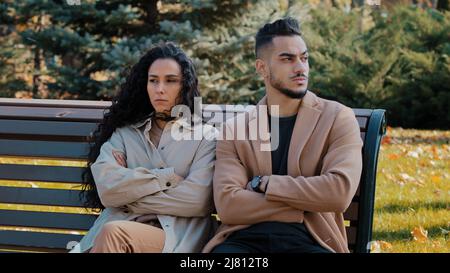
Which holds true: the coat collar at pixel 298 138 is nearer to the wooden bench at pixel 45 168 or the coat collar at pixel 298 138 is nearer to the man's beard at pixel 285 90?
the man's beard at pixel 285 90

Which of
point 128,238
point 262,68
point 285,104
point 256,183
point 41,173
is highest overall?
point 262,68

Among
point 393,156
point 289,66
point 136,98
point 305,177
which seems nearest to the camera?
point 305,177

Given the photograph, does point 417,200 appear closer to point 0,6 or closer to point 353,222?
point 353,222

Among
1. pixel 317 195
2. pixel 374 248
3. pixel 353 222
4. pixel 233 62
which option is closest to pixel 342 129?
pixel 317 195

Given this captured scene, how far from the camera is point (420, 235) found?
523 centimetres

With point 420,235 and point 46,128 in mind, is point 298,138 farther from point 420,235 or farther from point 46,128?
point 420,235

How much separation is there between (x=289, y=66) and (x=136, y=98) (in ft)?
3.05

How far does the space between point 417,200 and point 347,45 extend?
22.6 ft

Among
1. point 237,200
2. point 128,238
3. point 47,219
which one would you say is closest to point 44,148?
point 47,219

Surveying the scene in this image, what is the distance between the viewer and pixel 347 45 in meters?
12.9

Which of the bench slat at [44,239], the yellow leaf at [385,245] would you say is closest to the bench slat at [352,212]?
the yellow leaf at [385,245]

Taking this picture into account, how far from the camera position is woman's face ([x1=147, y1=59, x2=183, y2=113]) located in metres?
4.02

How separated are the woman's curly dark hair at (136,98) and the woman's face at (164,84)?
3cm

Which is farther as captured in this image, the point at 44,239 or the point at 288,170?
the point at 44,239
